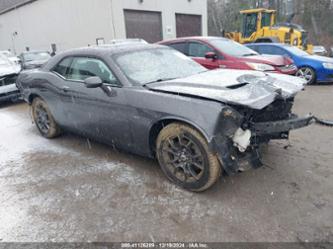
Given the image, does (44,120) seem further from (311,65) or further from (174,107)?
(311,65)

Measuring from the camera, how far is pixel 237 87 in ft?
10.1

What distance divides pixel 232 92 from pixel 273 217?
126 cm

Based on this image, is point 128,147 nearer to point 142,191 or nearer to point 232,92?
point 142,191

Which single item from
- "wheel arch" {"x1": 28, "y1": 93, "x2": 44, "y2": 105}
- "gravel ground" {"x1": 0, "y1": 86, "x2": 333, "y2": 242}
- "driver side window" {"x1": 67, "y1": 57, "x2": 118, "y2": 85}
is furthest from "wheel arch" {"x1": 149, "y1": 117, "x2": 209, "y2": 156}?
"wheel arch" {"x1": 28, "y1": 93, "x2": 44, "y2": 105}

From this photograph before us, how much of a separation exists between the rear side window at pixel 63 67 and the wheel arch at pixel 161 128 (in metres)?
1.90

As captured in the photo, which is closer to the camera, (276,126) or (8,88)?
(276,126)

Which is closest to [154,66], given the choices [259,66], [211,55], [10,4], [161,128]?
[161,128]

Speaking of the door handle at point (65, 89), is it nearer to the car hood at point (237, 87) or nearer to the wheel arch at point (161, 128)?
the car hood at point (237, 87)

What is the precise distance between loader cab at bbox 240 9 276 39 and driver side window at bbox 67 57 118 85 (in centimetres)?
1296

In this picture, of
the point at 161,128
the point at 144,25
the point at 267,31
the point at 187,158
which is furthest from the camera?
the point at 144,25

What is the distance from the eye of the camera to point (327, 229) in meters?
2.44

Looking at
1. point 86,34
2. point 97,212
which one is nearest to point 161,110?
point 97,212

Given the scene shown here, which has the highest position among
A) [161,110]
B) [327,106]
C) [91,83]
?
[91,83]

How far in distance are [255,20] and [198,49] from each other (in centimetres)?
951
